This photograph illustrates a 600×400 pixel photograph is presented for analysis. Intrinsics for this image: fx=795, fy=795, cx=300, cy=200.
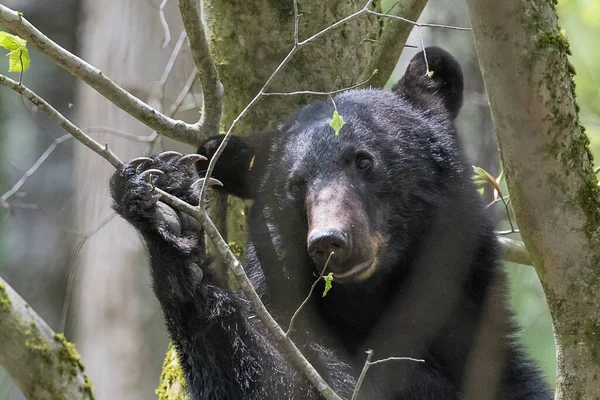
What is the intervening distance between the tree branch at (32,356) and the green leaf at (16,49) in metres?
1.42

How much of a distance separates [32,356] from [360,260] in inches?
74.5

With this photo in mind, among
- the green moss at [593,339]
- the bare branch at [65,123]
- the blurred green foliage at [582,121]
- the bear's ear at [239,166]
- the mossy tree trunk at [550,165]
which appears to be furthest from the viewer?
the blurred green foliage at [582,121]

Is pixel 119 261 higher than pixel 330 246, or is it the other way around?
pixel 330 246

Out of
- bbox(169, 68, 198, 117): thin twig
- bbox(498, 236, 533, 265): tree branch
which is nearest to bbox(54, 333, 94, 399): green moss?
bbox(169, 68, 198, 117): thin twig

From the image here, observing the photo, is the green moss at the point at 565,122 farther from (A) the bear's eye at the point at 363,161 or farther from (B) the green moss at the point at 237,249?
(B) the green moss at the point at 237,249

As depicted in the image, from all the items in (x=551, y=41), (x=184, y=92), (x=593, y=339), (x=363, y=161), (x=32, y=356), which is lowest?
(x=32, y=356)

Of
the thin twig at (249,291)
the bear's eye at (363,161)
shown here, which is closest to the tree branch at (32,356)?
the thin twig at (249,291)

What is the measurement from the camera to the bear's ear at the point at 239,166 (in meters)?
4.88

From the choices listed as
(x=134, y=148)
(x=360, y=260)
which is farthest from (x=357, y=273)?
(x=134, y=148)

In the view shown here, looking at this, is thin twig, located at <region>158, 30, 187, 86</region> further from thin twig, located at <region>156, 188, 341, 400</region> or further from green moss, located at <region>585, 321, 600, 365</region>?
green moss, located at <region>585, 321, 600, 365</region>

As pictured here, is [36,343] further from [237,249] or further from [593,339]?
[593,339]

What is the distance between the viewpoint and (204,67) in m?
4.52

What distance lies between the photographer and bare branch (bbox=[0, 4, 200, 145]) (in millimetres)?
3742

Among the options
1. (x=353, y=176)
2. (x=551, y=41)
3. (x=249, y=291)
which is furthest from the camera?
(x=353, y=176)
